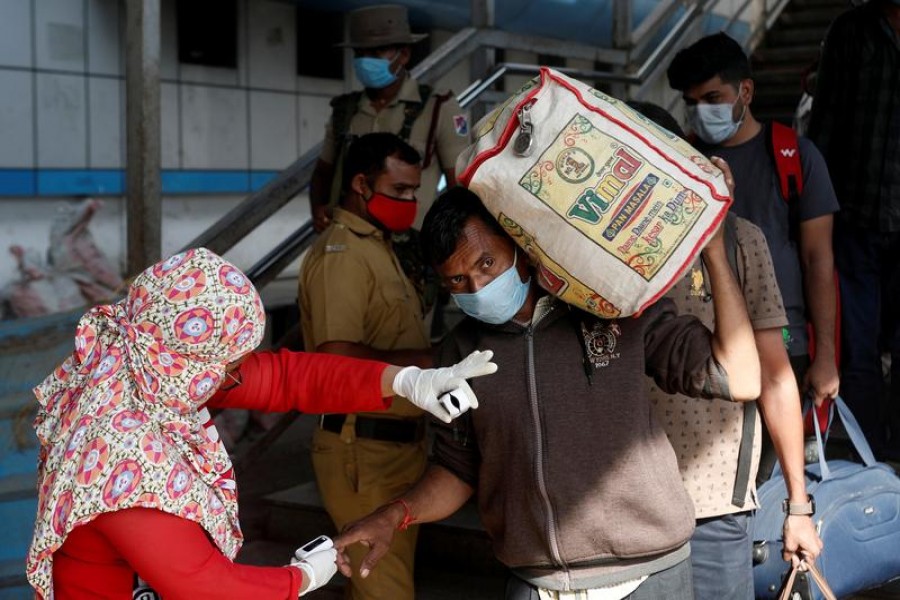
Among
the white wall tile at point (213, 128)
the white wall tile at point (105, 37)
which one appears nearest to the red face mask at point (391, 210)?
the white wall tile at point (105, 37)

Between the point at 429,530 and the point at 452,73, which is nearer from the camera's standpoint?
the point at 429,530

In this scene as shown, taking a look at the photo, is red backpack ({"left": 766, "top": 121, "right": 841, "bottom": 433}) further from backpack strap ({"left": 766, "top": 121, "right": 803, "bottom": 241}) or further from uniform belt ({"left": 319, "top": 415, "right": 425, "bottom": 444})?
uniform belt ({"left": 319, "top": 415, "right": 425, "bottom": 444})

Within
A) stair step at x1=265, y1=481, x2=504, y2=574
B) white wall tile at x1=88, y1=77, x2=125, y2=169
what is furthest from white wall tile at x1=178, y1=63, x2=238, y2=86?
stair step at x1=265, y1=481, x2=504, y2=574

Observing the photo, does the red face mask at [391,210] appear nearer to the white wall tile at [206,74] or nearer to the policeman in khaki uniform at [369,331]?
the policeman in khaki uniform at [369,331]

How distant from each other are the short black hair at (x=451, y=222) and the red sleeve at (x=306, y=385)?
0.32m

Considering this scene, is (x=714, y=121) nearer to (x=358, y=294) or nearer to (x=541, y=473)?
(x=358, y=294)

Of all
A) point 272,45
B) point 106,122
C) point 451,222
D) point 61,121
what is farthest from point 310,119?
point 451,222

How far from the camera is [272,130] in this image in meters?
10.0

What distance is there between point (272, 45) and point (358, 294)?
23.4 feet

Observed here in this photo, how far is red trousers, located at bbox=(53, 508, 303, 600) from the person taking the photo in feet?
6.59

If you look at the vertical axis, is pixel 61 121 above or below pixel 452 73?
below

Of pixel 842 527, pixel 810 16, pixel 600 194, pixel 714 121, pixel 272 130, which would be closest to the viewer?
pixel 600 194

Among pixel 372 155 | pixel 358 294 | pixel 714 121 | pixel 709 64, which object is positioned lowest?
pixel 358 294

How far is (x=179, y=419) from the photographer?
214cm
